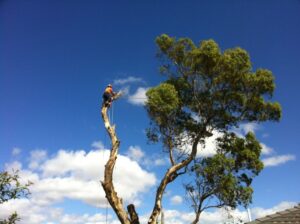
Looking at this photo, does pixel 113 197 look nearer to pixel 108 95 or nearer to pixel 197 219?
pixel 108 95

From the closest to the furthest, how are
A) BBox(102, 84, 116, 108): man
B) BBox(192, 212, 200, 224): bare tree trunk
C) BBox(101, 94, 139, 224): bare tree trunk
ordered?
BBox(101, 94, 139, 224): bare tree trunk → BBox(102, 84, 116, 108): man → BBox(192, 212, 200, 224): bare tree trunk

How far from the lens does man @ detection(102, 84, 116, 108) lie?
50.9 feet

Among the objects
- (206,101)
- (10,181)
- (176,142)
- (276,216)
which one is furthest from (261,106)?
(10,181)

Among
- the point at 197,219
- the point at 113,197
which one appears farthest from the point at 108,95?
the point at 197,219

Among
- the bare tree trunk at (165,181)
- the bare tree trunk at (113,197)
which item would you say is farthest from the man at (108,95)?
the bare tree trunk at (165,181)

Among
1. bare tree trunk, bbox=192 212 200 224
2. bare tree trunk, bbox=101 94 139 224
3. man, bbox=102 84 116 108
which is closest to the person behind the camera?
bare tree trunk, bbox=101 94 139 224

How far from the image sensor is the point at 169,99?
18.2 m

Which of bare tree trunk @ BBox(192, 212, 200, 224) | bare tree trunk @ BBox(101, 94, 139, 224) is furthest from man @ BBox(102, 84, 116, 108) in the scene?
bare tree trunk @ BBox(192, 212, 200, 224)

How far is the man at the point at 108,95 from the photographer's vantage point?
15500 millimetres

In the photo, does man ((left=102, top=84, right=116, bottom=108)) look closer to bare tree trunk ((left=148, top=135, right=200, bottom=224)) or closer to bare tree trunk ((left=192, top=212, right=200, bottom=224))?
bare tree trunk ((left=148, top=135, right=200, bottom=224))

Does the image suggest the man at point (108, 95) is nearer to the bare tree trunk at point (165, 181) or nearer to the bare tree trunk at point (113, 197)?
the bare tree trunk at point (113, 197)

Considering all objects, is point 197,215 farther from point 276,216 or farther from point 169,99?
point 276,216

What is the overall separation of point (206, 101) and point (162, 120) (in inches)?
102

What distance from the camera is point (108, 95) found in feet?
50.9
